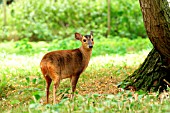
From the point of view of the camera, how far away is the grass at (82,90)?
5.50 meters

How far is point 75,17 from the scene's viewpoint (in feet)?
68.2

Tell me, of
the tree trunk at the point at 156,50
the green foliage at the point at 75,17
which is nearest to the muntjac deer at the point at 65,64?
the tree trunk at the point at 156,50

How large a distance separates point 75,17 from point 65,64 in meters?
13.7

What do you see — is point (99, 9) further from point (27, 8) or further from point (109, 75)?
point (109, 75)

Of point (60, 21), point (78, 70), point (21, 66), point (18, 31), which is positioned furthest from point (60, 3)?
point (78, 70)

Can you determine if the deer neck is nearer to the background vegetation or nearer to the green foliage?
the background vegetation

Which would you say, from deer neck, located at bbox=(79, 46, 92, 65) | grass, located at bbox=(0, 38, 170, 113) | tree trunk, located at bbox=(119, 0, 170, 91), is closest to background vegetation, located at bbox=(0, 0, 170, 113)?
grass, located at bbox=(0, 38, 170, 113)

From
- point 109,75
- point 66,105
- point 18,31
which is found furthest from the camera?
point 18,31

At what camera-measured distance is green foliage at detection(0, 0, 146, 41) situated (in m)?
19.8

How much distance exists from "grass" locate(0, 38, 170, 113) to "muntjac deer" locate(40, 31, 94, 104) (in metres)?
0.26

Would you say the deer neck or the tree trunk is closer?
the tree trunk

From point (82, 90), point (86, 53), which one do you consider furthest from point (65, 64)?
point (82, 90)

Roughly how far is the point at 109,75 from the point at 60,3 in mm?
11835

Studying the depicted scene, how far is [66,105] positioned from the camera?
5.70m
